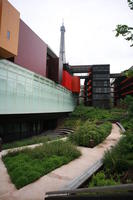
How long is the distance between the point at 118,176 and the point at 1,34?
31.7 feet

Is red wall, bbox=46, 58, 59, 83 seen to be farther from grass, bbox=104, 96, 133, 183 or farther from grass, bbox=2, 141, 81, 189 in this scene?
grass, bbox=104, 96, 133, 183

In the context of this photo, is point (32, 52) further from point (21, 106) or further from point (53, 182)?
point (53, 182)

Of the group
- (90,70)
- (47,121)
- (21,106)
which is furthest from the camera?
(90,70)

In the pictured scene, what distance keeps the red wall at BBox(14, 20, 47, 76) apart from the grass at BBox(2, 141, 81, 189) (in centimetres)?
1086

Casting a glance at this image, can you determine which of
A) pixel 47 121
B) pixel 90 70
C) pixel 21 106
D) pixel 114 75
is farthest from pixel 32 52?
pixel 114 75

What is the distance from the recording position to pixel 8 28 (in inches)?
322

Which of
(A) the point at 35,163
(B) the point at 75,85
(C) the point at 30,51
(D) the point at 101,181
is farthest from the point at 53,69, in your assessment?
(D) the point at 101,181

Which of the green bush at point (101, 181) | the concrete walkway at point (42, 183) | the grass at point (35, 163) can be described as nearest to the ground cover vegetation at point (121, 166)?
the green bush at point (101, 181)

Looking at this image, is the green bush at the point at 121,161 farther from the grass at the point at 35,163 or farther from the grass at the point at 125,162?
the grass at the point at 35,163

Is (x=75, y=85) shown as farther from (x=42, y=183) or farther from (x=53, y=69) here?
(x=42, y=183)

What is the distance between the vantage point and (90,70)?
144 ft

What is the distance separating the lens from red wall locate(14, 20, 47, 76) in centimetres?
1442

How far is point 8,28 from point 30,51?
8.52m

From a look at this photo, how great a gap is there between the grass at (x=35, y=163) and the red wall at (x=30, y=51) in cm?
1086
